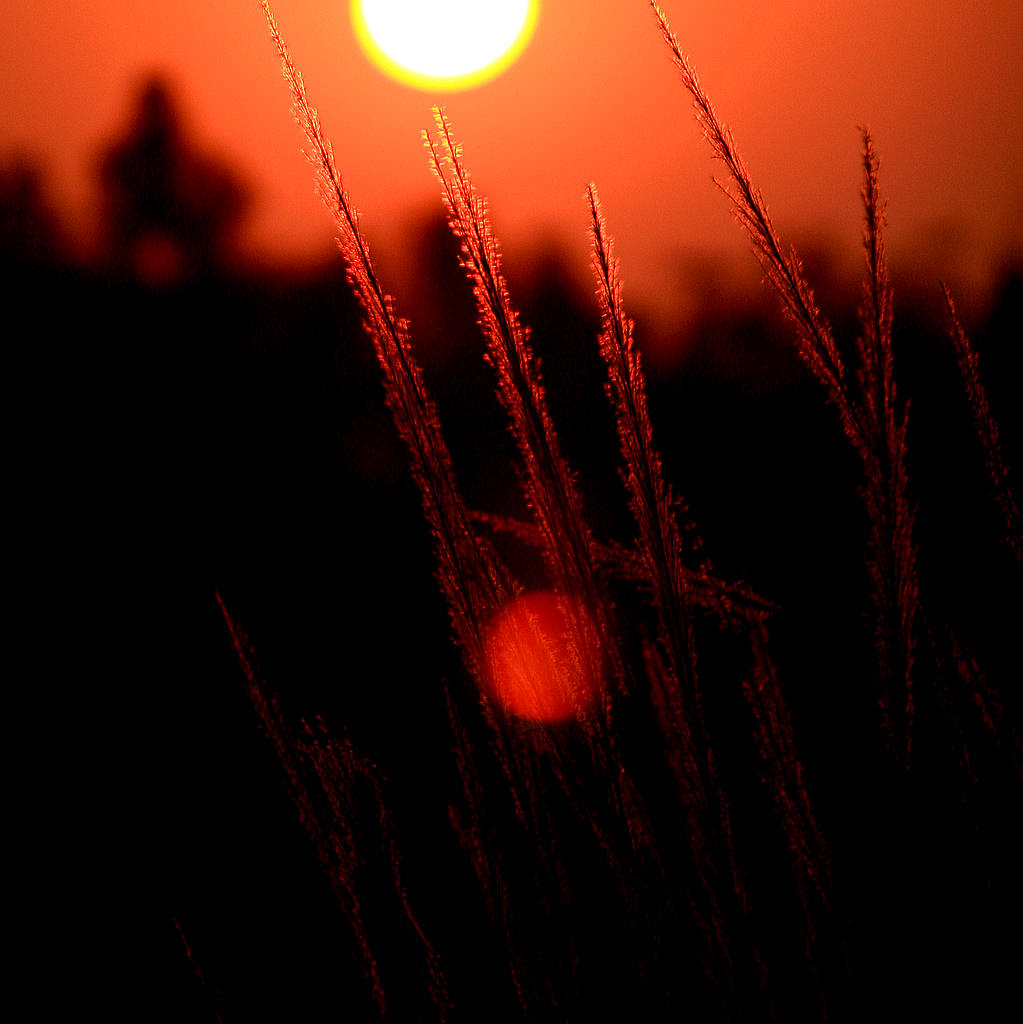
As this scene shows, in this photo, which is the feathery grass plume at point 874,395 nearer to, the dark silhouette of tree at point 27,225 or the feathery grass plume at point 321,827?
the feathery grass plume at point 321,827

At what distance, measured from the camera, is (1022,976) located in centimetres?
76

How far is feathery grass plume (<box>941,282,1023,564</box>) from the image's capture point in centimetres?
95

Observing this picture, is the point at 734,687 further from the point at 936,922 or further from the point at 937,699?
the point at 936,922

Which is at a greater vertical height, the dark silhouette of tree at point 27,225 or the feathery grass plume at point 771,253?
the dark silhouette of tree at point 27,225

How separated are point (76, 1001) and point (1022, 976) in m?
2.29

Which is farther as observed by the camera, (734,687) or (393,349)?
(734,687)

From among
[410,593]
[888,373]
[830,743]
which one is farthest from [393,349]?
[410,593]

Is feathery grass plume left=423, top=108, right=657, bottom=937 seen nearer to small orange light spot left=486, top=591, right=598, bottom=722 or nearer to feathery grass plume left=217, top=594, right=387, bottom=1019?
small orange light spot left=486, top=591, right=598, bottom=722

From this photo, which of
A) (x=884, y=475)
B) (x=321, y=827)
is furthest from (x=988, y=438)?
(x=321, y=827)

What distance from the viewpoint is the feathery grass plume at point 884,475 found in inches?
22.5

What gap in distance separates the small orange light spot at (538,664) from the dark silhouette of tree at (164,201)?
280 centimetres

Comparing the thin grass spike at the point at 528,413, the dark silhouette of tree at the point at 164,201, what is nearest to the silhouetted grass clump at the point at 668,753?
the thin grass spike at the point at 528,413

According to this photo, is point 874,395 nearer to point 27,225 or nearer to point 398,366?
point 398,366

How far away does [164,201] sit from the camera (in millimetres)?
2988
